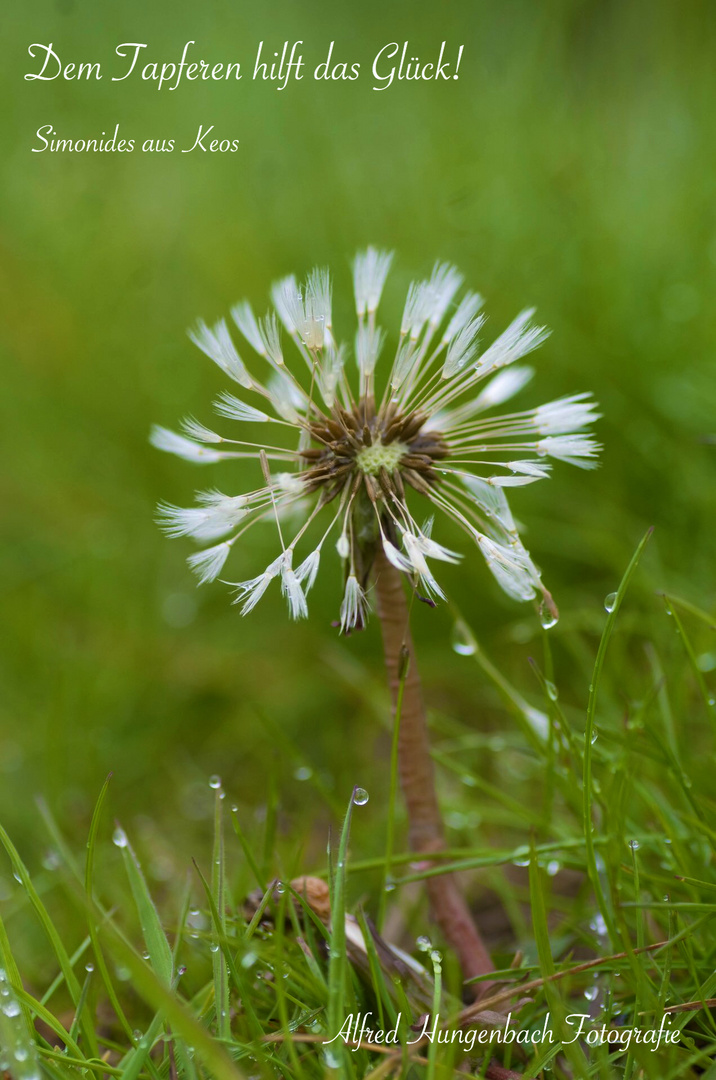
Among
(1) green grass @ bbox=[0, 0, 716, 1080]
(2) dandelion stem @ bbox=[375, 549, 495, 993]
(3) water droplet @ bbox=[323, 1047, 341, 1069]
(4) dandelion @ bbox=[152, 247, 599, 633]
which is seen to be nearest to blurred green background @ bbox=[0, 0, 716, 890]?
(1) green grass @ bbox=[0, 0, 716, 1080]

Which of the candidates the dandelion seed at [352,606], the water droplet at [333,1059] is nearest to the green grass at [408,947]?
the water droplet at [333,1059]

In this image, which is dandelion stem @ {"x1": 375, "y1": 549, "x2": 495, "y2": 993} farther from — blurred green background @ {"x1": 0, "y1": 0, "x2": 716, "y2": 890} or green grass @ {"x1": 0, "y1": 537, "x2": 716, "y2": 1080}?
blurred green background @ {"x1": 0, "y1": 0, "x2": 716, "y2": 890}

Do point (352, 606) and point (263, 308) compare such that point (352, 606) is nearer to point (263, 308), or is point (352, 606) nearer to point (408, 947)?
point (408, 947)

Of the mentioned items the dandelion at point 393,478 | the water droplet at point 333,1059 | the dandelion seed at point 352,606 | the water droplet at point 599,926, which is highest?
the dandelion at point 393,478

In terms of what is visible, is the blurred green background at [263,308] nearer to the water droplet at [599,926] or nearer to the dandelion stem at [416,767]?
the dandelion stem at [416,767]

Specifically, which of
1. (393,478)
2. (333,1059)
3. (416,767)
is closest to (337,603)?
(416,767)
